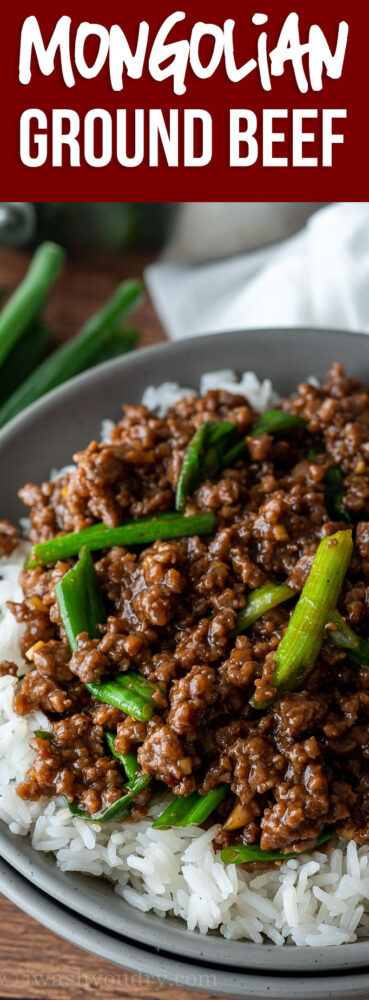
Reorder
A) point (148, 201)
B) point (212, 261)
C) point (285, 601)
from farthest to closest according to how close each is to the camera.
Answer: point (212, 261)
point (148, 201)
point (285, 601)

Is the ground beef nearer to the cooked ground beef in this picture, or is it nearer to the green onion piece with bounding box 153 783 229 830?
the cooked ground beef

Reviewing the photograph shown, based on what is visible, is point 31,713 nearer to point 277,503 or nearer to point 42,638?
point 42,638

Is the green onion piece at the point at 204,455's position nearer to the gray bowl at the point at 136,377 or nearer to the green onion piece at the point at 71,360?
the gray bowl at the point at 136,377

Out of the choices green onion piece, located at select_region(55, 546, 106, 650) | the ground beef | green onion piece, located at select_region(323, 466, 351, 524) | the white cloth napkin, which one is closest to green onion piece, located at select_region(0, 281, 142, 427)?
the white cloth napkin

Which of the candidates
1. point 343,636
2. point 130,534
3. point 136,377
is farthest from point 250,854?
point 136,377

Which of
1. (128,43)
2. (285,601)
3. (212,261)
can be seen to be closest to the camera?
(285,601)

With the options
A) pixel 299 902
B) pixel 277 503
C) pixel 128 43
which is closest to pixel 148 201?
pixel 128 43
